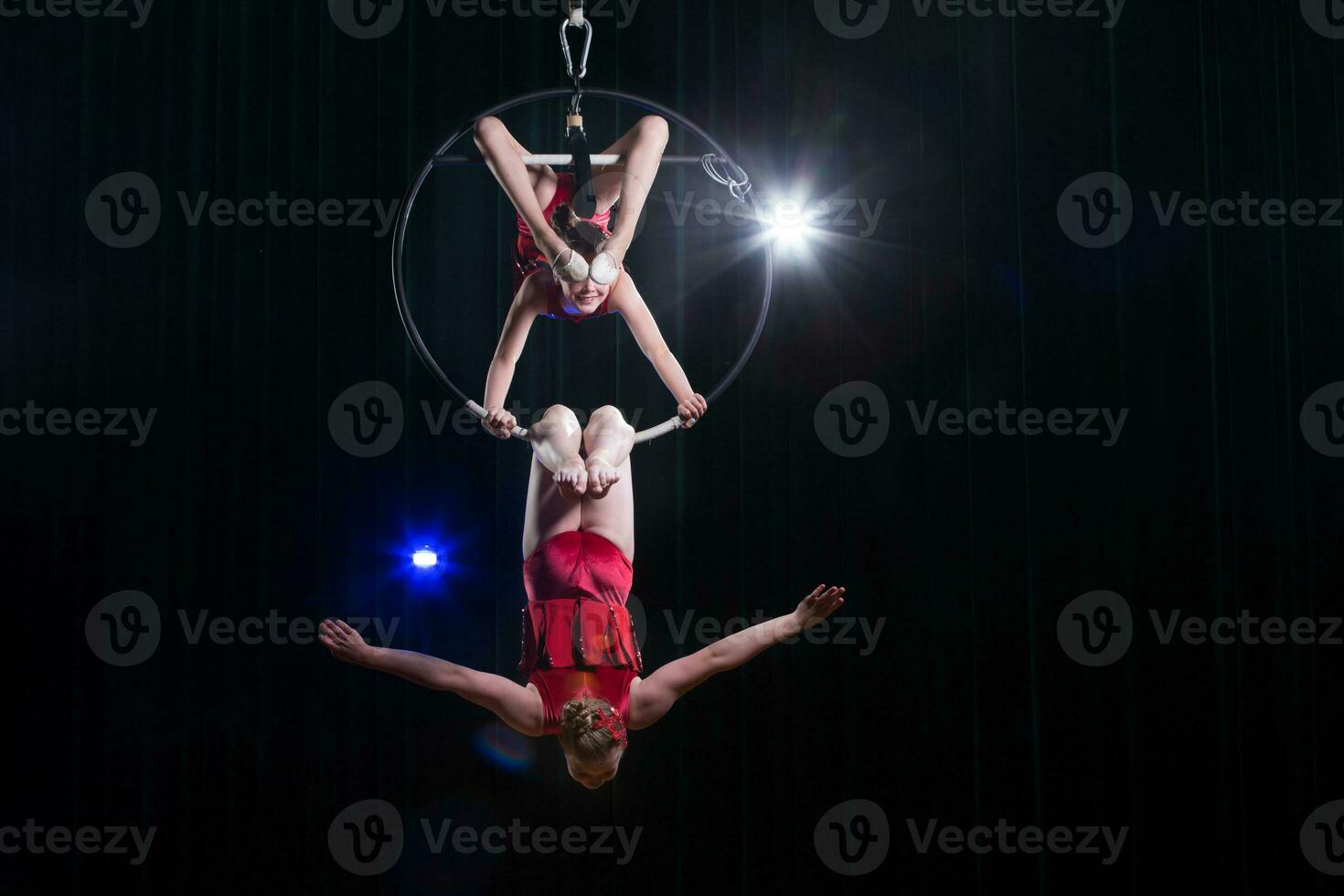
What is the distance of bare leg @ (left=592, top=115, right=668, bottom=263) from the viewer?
2838 mm

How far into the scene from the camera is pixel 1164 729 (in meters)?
4.20

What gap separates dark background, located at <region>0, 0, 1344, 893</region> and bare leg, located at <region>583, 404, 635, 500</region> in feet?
3.67

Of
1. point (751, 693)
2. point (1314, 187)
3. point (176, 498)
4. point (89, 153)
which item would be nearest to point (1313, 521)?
point (1314, 187)

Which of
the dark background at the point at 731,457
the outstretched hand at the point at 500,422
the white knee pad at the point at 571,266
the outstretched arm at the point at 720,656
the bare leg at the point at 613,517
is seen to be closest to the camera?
the white knee pad at the point at 571,266

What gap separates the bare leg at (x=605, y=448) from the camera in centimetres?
290

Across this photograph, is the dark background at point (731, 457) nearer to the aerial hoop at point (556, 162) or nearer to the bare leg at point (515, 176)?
the aerial hoop at point (556, 162)

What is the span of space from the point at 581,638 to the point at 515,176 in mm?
1159

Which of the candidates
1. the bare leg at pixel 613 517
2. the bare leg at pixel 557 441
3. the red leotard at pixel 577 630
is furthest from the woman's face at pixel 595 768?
the bare leg at pixel 557 441

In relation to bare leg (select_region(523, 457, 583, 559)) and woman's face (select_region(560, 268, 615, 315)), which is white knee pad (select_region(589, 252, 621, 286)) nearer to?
woman's face (select_region(560, 268, 615, 315))

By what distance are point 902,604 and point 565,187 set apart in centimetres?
195

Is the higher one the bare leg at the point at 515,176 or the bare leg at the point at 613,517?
the bare leg at the point at 515,176

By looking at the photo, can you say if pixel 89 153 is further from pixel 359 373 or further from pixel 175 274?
pixel 359 373

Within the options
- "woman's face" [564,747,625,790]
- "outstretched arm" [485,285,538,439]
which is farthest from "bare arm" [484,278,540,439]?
"woman's face" [564,747,625,790]

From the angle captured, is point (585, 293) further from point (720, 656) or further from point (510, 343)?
point (720, 656)
